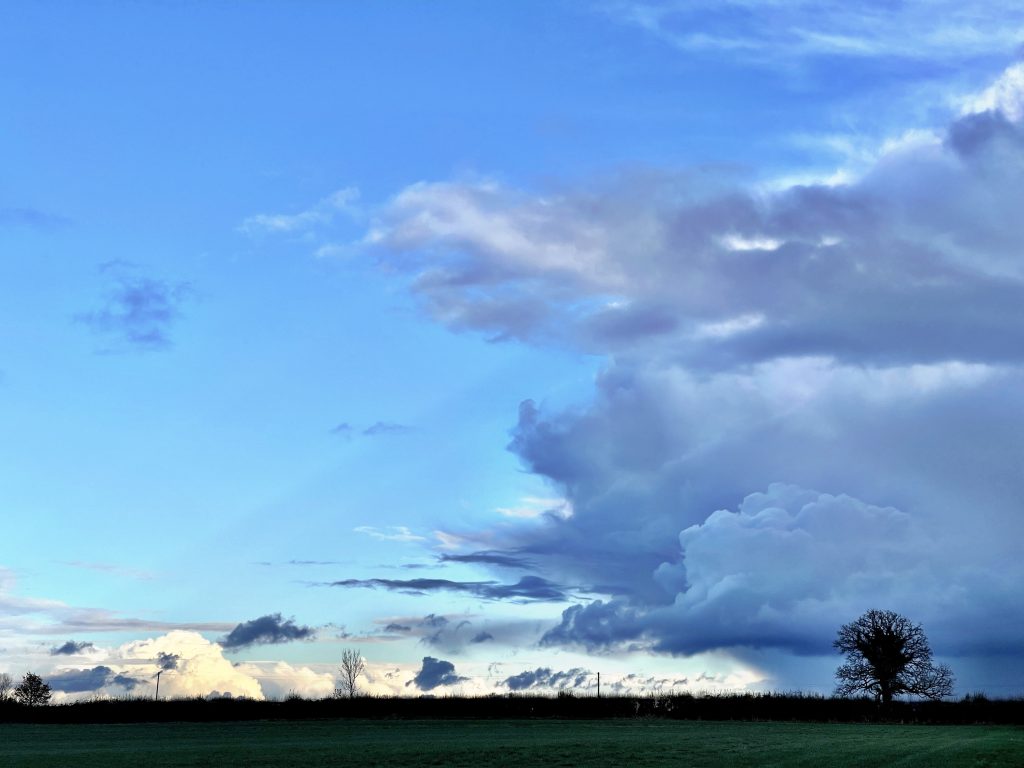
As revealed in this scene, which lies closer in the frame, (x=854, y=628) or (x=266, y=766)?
(x=266, y=766)

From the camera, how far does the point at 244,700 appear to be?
134000 millimetres

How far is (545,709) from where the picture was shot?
127 metres

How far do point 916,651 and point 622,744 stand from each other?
305 ft

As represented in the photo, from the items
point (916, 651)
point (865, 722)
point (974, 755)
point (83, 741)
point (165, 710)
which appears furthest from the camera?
point (916, 651)

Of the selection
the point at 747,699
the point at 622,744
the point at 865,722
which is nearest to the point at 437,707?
the point at 747,699

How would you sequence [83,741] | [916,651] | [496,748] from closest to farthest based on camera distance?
[496,748] < [83,741] < [916,651]

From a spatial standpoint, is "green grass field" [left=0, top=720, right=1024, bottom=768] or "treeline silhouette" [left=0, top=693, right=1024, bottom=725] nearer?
"green grass field" [left=0, top=720, right=1024, bottom=768]

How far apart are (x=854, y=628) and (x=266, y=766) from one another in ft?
376

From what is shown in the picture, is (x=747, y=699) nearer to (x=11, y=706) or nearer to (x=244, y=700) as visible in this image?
(x=244, y=700)

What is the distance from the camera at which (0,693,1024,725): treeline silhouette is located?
396 feet

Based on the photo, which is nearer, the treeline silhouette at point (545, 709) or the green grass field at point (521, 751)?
the green grass field at point (521, 751)

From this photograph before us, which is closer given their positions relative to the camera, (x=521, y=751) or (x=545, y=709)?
(x=521, y=751)

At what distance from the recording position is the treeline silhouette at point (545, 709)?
121m

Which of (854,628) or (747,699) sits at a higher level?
(854,628)
